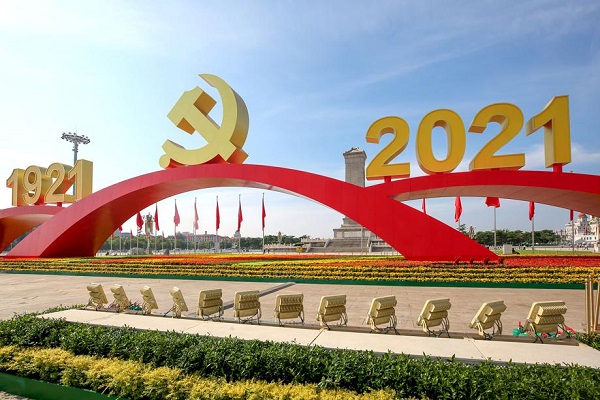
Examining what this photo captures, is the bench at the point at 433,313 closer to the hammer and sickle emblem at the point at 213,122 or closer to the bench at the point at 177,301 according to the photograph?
the bench at the point at 177,301

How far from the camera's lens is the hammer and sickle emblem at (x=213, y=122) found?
20438 millimetres

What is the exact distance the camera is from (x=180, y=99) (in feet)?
69.3

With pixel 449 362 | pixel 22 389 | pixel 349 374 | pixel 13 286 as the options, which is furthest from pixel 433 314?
pixel 13 286

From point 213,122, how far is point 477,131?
14.1 metres

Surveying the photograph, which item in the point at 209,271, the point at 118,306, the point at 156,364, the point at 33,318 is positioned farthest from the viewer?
the point at 209,271

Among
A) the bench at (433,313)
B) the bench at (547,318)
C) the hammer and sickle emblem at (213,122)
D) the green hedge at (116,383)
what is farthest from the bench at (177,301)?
the hammer and sickle emblem at (213,122)

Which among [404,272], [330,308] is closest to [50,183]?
[404,272]

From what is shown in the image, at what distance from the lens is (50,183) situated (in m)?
30.2

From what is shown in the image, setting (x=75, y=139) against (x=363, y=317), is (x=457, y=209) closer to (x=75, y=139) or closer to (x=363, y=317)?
(x=363, y=317)

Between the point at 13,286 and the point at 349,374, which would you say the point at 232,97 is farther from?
the point at 349,374

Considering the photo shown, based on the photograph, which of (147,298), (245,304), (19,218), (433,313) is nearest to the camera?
(433,313)

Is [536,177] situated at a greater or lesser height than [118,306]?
greater

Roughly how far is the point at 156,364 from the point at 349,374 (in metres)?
2.73

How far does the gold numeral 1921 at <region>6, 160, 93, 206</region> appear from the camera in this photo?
28672 mm
